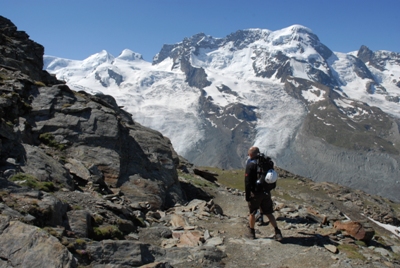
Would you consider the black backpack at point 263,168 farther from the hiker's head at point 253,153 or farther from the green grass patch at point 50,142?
the green grass patch at point 50,142

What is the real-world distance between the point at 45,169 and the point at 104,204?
2987mm

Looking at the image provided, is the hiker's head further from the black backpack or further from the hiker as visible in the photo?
the black backpack

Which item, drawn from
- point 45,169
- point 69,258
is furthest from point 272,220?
point 45,169

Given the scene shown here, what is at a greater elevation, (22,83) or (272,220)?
(22,83)

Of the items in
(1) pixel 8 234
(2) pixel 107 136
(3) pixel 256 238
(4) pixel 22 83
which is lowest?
(3) pixel 256 238

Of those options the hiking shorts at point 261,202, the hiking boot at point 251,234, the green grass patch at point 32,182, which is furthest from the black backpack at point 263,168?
the green grass patch at point 32,182

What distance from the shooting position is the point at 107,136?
73.4 feet

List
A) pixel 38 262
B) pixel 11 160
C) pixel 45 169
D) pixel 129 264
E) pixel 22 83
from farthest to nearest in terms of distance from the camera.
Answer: pixel 22 83
pixel 45 169
pixel 11 160
pixel 129 264
pixel 38 262

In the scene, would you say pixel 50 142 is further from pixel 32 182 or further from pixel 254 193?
pixel 254 193

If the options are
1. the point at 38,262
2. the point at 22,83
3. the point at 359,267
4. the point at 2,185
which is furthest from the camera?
→ the point at 22,83

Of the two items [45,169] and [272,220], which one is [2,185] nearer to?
[45,169]

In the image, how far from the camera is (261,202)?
14.8m

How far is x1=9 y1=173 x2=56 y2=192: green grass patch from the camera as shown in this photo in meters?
12.9

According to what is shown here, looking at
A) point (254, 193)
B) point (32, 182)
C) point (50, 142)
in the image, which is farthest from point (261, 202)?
point (50, 142)
